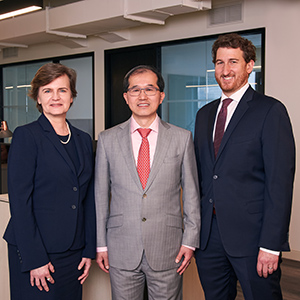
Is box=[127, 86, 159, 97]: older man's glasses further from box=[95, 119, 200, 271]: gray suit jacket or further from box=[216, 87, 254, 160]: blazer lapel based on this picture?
box=[216, 87, 254, 160]: blazer lapel

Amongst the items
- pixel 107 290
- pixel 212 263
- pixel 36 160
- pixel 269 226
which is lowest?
pixel 107 290

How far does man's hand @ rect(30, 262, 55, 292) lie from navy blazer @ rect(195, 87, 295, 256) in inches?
31.8

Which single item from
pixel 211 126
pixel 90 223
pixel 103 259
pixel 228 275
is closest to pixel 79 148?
pixel 90 223

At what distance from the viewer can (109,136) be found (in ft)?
8.05

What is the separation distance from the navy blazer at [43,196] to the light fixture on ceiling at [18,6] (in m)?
3.85

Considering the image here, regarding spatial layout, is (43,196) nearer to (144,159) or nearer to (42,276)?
(42,276)

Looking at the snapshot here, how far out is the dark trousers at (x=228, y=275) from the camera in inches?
92.7

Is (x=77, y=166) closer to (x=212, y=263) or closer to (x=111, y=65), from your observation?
(x=212, y=263)

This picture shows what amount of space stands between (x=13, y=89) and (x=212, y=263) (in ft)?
26.5

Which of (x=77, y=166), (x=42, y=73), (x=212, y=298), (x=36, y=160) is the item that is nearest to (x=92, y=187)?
(x=77, y=166)

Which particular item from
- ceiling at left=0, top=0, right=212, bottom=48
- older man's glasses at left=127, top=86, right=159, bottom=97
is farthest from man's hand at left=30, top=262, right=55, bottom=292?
ceiling at left=0, top=0, right=212, bottom=48

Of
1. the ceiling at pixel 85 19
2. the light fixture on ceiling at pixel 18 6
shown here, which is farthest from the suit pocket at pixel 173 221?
the light fixture on ceiling at pixel 18 6

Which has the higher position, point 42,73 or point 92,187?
point 42,73

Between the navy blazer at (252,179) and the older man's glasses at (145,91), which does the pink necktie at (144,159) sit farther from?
the navy blazer at (252,179)
